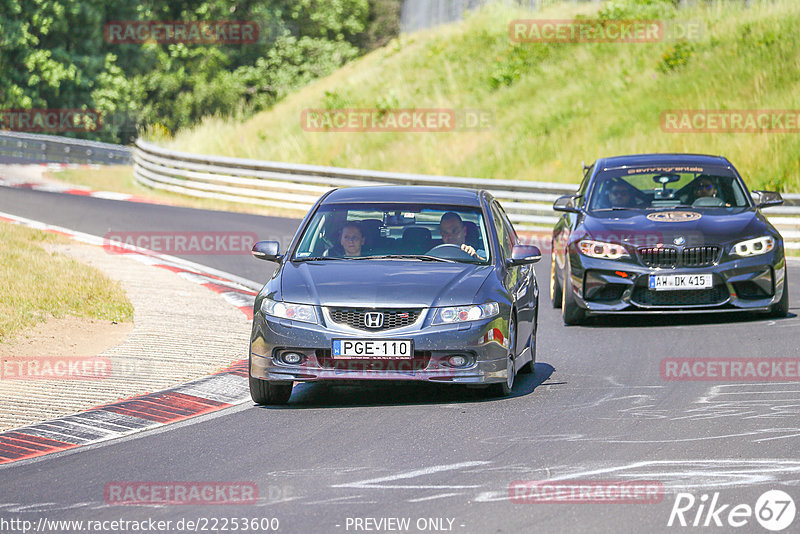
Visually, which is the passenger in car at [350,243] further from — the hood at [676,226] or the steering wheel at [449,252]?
the hood at [676,226]

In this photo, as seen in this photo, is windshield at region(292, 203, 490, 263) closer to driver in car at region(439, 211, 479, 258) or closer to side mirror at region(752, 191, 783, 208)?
driver in car at region(439, 211, 479, 258)

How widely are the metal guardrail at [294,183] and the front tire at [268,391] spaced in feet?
43.6

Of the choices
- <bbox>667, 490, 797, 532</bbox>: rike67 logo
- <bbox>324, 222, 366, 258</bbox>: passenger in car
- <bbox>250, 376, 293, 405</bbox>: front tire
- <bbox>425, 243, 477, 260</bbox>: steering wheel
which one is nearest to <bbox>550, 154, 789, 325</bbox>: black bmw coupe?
<bbox>425, 243, 477, 260</bbox>: steering wheel

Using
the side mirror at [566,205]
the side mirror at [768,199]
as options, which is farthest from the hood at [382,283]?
the side mirror at [768,199]

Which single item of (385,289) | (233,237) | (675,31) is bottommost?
(233,237)

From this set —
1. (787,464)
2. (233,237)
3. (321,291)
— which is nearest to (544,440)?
(787,464)

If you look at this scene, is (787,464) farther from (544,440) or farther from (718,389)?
(718,389)

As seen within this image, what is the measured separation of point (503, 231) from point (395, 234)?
1092 mm

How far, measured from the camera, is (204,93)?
54875mm

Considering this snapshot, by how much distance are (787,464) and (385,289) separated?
2971mm

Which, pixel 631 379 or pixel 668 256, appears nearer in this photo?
pixel 631 379

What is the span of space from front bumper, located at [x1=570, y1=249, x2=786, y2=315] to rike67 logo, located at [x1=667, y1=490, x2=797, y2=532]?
252 inches

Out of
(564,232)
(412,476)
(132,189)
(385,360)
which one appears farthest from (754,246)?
(132,189)

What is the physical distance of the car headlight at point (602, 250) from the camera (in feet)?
42.3
